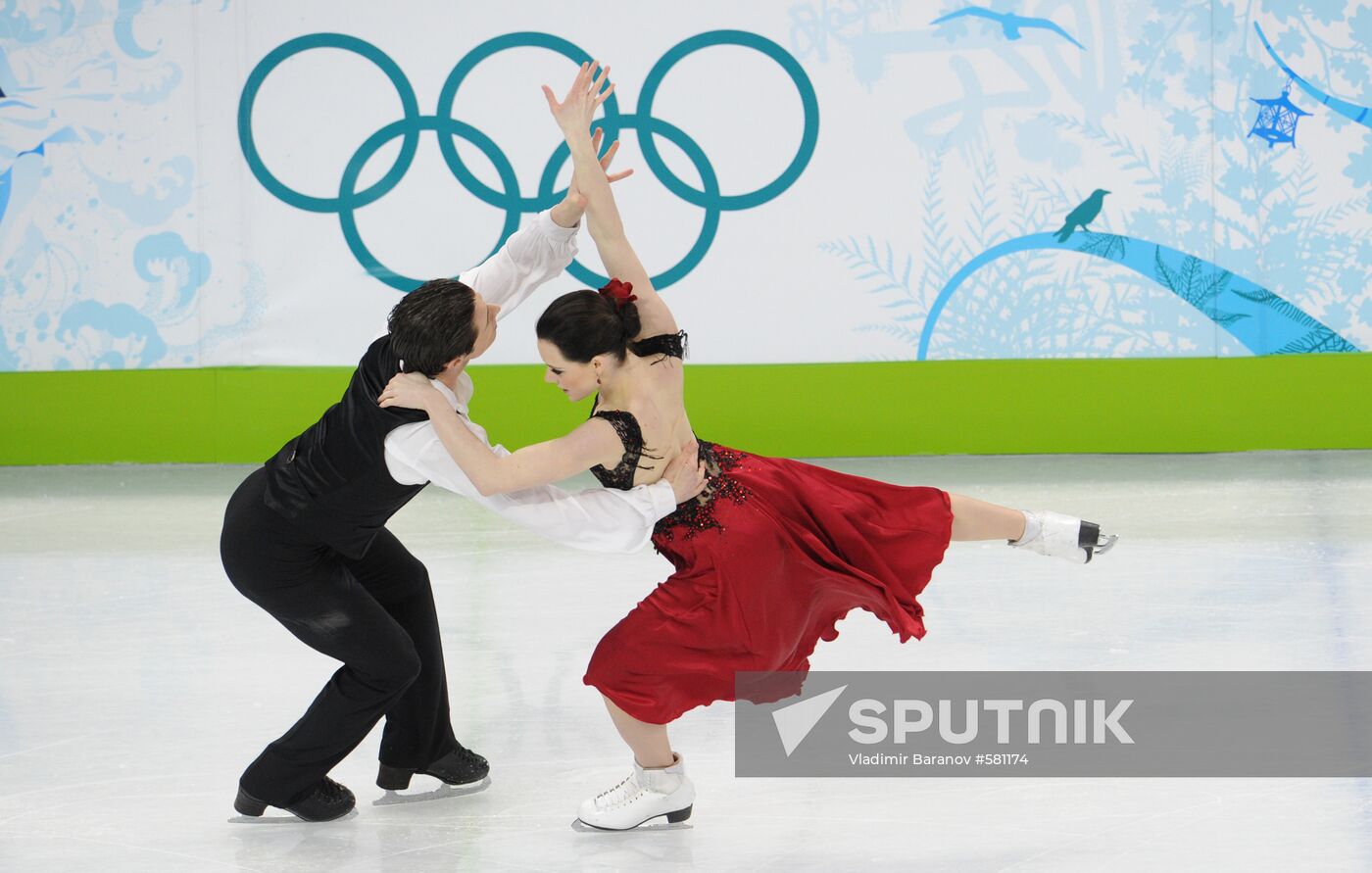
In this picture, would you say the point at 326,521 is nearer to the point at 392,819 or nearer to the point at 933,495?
the point at 392,819

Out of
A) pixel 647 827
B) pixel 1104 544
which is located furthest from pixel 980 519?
pixel 647 827

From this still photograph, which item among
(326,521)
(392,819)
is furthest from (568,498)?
(392,819)

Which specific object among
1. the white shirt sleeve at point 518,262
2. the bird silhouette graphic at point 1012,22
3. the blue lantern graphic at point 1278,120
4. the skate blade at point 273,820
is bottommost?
the skate blade at point 273,820

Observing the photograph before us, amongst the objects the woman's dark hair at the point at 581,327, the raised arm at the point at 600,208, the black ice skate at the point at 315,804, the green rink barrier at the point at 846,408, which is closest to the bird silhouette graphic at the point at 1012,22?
the green rink barrier at the point at 846,408

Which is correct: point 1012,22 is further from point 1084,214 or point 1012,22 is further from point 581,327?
point 581,327

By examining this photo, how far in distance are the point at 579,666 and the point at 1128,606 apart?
154 centimetres

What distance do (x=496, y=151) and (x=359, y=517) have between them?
4.74 metres

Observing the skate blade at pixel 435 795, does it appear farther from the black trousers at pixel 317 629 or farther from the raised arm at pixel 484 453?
the raised arm at pixel 484 453

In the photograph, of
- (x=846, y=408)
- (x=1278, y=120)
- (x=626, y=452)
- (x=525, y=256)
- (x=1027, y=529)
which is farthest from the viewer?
(x=846, y=408)

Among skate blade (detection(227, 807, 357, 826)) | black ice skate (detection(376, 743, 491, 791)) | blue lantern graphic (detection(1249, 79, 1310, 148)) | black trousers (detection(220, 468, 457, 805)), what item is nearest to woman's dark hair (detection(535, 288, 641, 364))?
black trousers (detection(220, 468, 457, 805))

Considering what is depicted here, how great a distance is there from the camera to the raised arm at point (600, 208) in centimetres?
260

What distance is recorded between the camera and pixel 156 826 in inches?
104

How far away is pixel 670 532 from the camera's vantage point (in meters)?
2.58

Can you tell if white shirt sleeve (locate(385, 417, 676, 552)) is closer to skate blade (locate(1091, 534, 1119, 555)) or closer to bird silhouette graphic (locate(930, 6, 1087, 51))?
skate blade (locate(1091, 534, 1119, 555))
